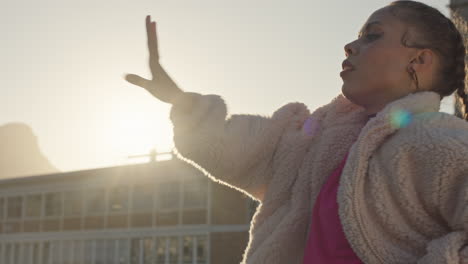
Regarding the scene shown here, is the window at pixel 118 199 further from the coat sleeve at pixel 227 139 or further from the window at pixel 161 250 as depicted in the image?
the coat sleeve at pixel 227 139

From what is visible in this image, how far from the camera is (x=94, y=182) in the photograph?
32.4 m

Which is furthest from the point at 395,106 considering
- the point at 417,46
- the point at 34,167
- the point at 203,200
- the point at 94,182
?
the point at 34,167

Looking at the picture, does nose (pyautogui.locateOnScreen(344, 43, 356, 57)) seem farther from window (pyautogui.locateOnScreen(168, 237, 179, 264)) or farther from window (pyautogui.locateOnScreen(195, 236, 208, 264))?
window (pyautogui.locateOnScreen(168, 237, 179, 264))

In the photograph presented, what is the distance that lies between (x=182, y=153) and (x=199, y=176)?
1065 inches

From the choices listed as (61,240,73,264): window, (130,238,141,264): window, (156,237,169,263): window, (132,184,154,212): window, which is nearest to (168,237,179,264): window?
(156,237,169,263): window

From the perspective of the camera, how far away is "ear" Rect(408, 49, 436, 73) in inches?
85.4

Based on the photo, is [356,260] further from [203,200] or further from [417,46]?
[203,200]

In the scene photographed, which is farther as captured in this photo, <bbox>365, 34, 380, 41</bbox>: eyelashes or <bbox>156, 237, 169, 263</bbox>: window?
<bbox>156, 237, 169, 263</bbox>: window

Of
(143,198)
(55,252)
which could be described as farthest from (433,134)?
(55,252)

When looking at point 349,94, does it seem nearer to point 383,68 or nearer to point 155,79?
point 383,68

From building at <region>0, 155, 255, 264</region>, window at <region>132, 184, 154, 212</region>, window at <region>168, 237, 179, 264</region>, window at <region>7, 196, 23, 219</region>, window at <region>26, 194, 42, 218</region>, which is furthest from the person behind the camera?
window at <region>7, 196, 23, 219</region>

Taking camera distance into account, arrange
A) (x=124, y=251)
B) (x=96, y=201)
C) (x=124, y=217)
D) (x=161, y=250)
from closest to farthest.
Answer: (x=161, y=250) < (x=124, y=251) < (x=124, y=217) < (x=96, y=201)

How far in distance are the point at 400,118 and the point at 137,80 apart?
799 mm

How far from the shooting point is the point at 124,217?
3117cm
